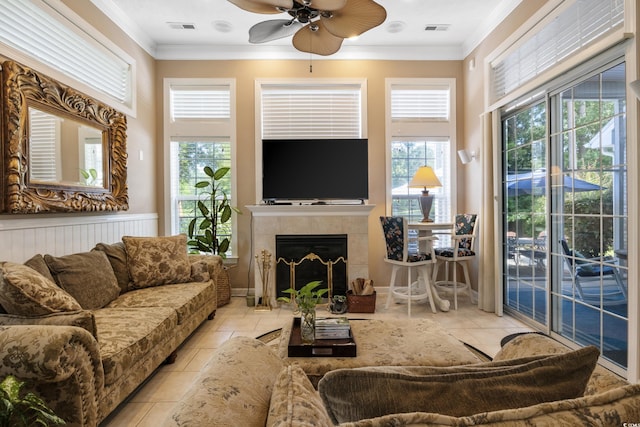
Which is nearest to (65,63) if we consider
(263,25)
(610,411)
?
(263,25)

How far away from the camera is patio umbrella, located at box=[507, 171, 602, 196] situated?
8.69 feet

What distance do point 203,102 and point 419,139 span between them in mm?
2915

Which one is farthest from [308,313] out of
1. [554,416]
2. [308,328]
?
[554,416]

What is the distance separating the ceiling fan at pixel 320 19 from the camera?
204 cm

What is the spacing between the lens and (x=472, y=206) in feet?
14.4

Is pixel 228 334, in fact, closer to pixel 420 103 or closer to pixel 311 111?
pixel 311 111

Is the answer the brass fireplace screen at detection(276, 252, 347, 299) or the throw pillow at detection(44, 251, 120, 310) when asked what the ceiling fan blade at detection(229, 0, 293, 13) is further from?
the brass fireplace screen at detection(276, 252, 347, 299)

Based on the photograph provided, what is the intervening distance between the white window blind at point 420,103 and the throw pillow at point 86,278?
3726mm

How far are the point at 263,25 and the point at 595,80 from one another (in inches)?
95.1

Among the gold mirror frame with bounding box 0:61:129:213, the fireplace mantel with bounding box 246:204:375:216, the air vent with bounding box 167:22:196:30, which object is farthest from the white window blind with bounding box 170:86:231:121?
the fireplace mantel with bounding box 246:204:375:216

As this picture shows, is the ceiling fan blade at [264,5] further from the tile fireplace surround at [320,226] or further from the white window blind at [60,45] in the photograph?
the tile fireplace surround at [320,226]

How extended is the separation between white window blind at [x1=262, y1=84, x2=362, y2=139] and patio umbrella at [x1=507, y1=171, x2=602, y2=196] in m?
1.93

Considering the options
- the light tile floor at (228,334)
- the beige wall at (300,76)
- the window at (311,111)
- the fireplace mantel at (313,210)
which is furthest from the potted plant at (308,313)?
the window at (311,111)

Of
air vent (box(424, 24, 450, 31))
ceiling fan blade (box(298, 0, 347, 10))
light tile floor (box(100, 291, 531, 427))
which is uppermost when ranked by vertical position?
air vent (box(424, 24, 450, 31))
